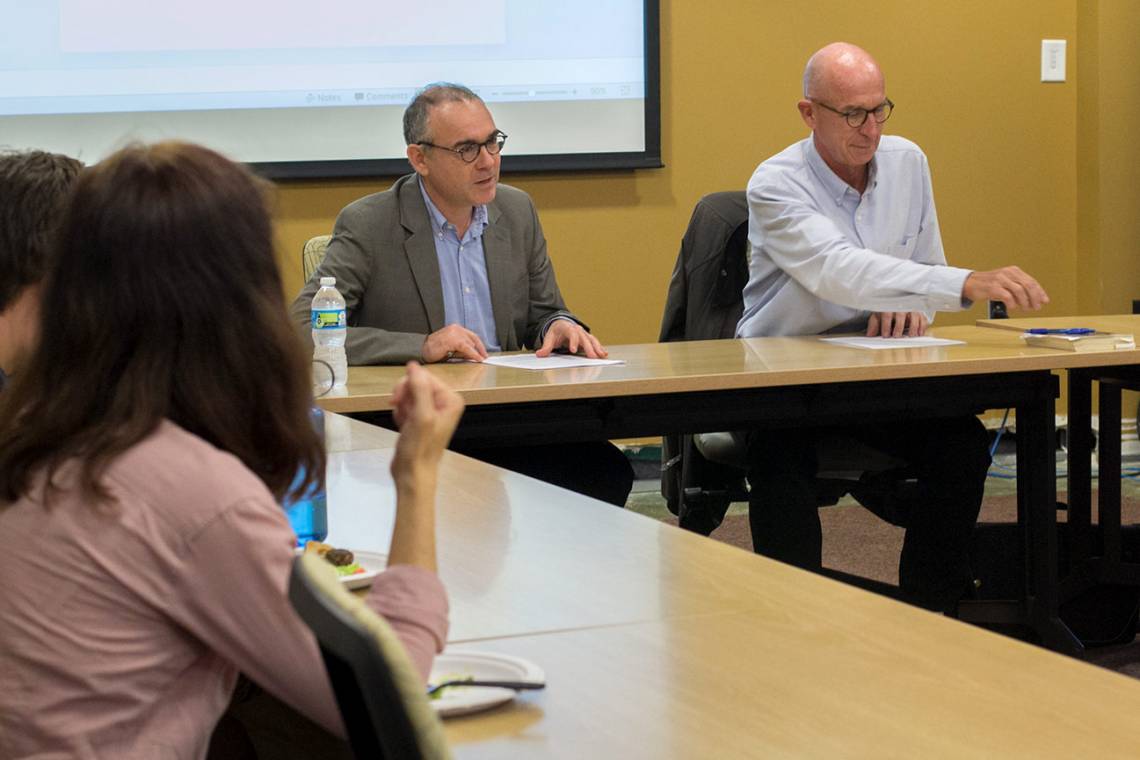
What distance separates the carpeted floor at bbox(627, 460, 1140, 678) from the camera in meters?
4.05

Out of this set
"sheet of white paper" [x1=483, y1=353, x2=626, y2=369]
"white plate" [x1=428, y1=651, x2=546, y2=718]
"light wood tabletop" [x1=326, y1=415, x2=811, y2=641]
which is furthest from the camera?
"sheet of white paper" [x1=483, y1=353, x2=626, y2=369]

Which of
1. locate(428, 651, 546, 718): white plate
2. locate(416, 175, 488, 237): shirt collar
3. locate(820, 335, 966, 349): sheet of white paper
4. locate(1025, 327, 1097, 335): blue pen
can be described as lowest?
locate(428, 651, 546, 718): white plate

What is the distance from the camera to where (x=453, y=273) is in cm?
328

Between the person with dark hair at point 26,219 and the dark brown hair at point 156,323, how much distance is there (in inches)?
16.9

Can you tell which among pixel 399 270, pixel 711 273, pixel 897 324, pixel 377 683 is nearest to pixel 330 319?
pixel 399 270

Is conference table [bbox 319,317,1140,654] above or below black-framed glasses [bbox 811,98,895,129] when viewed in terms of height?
below

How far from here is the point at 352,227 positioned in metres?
3.20

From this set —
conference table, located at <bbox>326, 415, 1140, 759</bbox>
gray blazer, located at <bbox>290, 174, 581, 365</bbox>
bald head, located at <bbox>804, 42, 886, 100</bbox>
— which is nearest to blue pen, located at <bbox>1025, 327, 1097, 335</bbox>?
bald head, located at <bbox>804, 42, 886, 100</bbox>

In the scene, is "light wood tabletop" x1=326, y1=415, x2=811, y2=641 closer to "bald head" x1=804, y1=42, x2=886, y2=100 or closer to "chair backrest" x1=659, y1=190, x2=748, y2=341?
"chair backrest" x1=659, y1=190, x2=748, y2=341

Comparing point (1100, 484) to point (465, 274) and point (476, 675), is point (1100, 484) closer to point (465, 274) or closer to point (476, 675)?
point (465, 274)

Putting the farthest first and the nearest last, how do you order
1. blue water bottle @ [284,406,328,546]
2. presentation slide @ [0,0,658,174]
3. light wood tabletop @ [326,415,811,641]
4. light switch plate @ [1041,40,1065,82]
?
1. light switch plate @ [1041,40,1065,82]
2. presentation slide @ [0,0,658,174]
3. blue water bottle @ [284,406,328,546]
4. light wood tabletop @ [326,415,811,641]

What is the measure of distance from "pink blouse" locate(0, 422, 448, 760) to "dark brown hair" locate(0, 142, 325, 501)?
3cm

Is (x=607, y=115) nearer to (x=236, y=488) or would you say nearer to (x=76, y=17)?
(x=76, y=17)

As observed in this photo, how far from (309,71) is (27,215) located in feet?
10.6
